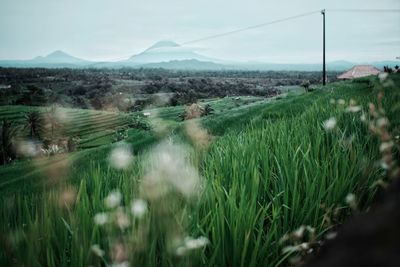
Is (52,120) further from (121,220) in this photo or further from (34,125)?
(121,220)

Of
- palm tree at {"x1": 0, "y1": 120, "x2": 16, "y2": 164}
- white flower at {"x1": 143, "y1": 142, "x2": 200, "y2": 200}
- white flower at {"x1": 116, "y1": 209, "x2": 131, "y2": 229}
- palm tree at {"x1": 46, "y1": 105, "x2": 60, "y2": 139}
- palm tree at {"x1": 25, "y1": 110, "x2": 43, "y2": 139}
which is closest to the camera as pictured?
white flower at {"x1": 116, "y1": 209, "x2": 131, "y2": 229}

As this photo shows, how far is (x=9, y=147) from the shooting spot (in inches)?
2459

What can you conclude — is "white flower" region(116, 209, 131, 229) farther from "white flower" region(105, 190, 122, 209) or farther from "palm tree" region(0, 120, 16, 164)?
"palm tree" region(0, 120, 16, 164)

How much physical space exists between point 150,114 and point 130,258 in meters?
86.2

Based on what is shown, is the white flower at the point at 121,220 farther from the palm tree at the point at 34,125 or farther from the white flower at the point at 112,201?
the palm tree at the point at 34,125

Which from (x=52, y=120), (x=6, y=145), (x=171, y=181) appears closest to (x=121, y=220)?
(x=171, y=181)

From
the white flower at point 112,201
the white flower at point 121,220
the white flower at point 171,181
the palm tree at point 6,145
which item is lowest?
the palm tree at point 6,145

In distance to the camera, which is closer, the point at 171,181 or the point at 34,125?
the point at 171,181

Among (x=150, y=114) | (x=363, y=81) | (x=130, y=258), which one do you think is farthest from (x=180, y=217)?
(x=150, y=114)

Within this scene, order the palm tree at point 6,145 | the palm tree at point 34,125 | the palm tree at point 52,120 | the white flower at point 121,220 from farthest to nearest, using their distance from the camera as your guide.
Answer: the palm tree at point 52,120 < the palm tree at point 34,125 < the palm tree at point 6,145 < the white flower at point 121,220

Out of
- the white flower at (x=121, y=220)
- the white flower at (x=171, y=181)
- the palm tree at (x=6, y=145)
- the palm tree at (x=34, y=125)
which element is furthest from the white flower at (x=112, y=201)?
the palm tree at (x=34, y=125)

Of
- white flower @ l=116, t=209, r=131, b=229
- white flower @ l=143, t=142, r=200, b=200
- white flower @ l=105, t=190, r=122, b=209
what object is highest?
white flower @ l=105, t=190, r=122, b=209

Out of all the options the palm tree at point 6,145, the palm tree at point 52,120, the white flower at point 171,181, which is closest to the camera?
the white flower at point 171,181

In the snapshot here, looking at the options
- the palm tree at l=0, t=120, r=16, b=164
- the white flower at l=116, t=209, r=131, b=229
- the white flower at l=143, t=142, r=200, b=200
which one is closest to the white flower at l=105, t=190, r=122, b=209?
the white flower at l=116, t=209, r=131, b=229
